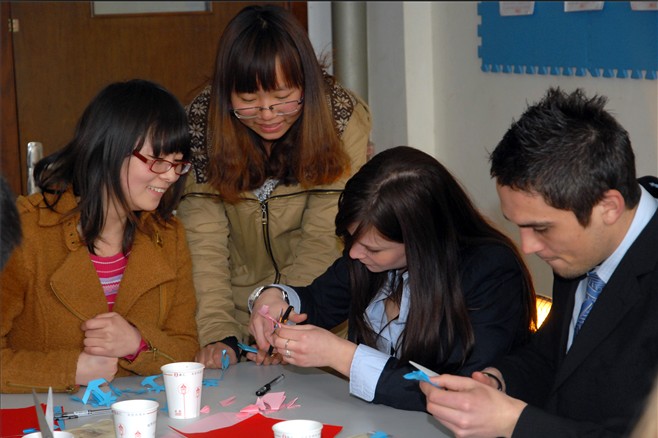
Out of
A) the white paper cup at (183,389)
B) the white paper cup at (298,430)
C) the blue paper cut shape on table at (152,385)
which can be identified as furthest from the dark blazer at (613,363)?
the blue paper cut shape on table at (152,385)

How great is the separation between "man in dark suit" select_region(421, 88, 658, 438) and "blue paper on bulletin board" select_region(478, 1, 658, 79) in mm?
1529

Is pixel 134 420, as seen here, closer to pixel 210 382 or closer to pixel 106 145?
pixel 210 382

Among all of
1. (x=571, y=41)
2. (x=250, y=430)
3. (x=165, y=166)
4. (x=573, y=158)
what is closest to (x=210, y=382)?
(x=250, y=430)

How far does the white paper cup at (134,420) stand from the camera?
1.85m

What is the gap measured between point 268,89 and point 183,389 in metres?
0.96

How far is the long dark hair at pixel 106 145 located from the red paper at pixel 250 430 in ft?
2.55

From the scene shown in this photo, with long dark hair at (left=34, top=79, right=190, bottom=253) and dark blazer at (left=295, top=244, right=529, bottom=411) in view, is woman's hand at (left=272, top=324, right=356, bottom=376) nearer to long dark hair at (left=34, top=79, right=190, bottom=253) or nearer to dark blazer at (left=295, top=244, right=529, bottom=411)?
dark blazer at (left=295, top=244, right=529, bottom=411)

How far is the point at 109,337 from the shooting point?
238 cm

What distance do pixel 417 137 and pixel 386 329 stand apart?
2399 mm

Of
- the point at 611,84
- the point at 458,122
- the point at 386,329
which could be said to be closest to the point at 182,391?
the point at 386,329

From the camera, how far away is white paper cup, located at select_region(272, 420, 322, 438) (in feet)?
5.69

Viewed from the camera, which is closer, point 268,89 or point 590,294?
point 590,294

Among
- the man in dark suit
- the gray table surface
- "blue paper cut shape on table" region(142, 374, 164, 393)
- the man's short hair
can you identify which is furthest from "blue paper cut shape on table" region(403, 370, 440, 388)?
"blue paper cut shape on table" region(142, 374, 164, 393)

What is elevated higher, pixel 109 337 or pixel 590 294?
pixel 590 294
